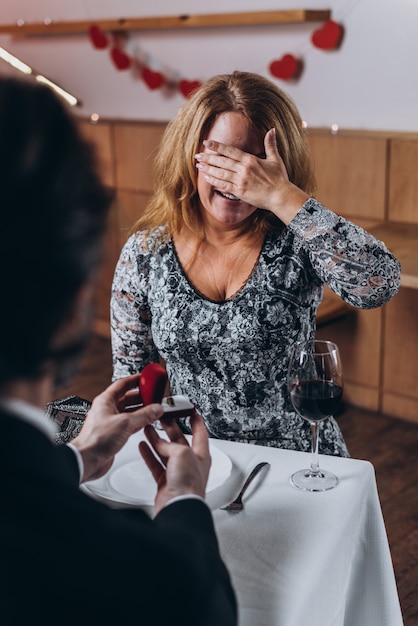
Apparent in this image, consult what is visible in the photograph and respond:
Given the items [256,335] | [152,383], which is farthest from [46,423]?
[256,335]

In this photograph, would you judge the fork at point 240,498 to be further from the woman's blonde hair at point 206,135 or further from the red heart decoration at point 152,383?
the woman's blonde hair at point 206,135

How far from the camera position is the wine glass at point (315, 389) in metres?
1.26

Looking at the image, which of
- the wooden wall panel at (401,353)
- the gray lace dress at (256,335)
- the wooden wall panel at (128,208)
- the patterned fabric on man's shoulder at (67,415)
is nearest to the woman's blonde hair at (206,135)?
the gray lace dress at (256,335)

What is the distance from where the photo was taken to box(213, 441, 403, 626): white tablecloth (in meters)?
1.05

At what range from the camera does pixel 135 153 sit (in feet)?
14.1

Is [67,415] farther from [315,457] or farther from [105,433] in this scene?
[315,457]

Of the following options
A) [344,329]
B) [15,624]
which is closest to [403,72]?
[344,329]

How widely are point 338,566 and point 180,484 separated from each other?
1.03ft

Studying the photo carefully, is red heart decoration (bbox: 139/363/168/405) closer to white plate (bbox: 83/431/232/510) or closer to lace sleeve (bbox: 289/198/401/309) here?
white plate (bbox: 83/431/232/510)

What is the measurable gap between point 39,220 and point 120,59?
11.6ft

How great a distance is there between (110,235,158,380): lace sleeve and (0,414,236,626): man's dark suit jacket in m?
1.05

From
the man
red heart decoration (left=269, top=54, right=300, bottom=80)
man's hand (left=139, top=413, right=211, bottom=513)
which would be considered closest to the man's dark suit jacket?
the man

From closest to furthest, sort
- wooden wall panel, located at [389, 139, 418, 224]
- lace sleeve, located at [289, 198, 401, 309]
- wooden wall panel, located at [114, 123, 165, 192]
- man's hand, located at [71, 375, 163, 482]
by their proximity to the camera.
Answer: man's hand, located at [71, 375, 163, 482]
lace sleeve, located at [289, 198, 401, 309]
wooden wall panel, located at [389, 139, 418, 224]
wooden wall panel, located at [114, 123, 165, 192]

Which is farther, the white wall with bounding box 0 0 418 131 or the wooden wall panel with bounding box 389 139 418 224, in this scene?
the wooden wall panel with bounding box 389 139 418 224
